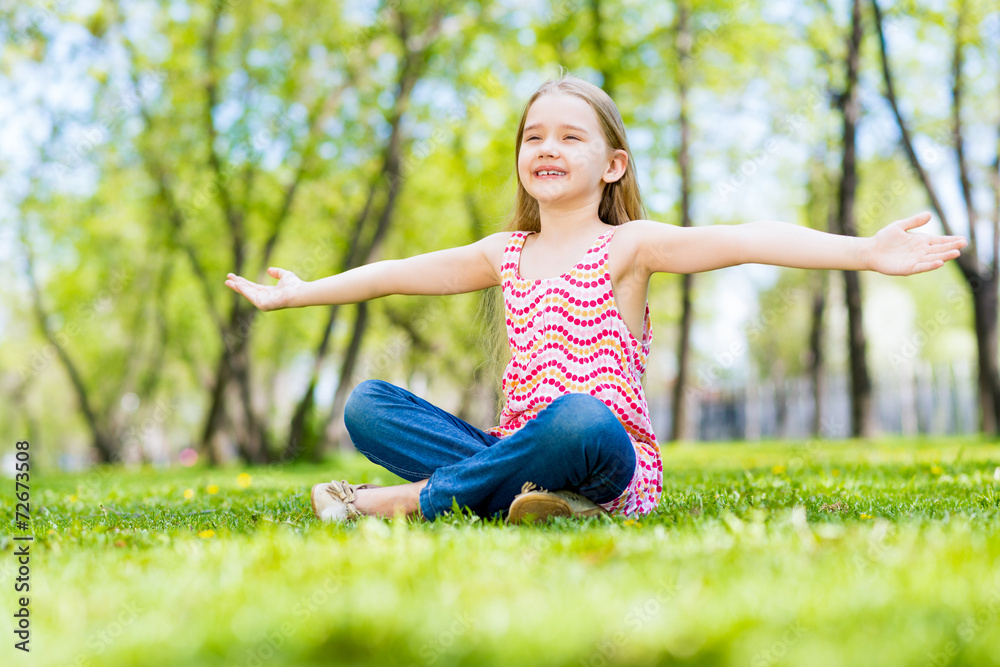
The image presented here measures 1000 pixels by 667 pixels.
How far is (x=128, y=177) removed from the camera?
63.7ft

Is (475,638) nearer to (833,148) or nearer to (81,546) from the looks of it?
(81,546)

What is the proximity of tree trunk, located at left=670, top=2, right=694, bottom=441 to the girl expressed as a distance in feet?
39.5

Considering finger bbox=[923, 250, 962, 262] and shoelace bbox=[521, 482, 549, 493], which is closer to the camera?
finger bbox=[923, 250, 962, 262]

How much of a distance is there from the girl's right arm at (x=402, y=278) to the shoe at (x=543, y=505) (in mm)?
1193

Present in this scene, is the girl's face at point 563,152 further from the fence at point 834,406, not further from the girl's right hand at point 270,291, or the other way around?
the fence at point 834,406

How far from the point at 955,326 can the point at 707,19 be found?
2605cm

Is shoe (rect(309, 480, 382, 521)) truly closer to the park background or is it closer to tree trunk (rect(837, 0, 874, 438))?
the park background

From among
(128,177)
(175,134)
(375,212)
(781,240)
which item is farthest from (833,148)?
(781,240)

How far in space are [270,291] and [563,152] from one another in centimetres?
147

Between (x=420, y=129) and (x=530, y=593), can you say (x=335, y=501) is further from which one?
(x=420, y=129)

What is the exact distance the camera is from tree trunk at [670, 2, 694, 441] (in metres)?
15.7

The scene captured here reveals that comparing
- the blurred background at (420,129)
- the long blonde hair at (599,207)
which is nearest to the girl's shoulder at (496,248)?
the long blonde hair at (599,207)

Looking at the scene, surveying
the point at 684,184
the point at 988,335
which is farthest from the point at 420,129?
the point at 988,335

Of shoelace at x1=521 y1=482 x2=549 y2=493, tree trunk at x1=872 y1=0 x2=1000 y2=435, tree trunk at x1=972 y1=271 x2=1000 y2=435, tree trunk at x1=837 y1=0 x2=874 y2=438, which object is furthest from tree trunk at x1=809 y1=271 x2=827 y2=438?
shoelace at x1=521 y1=482 x2=549 y2=493
